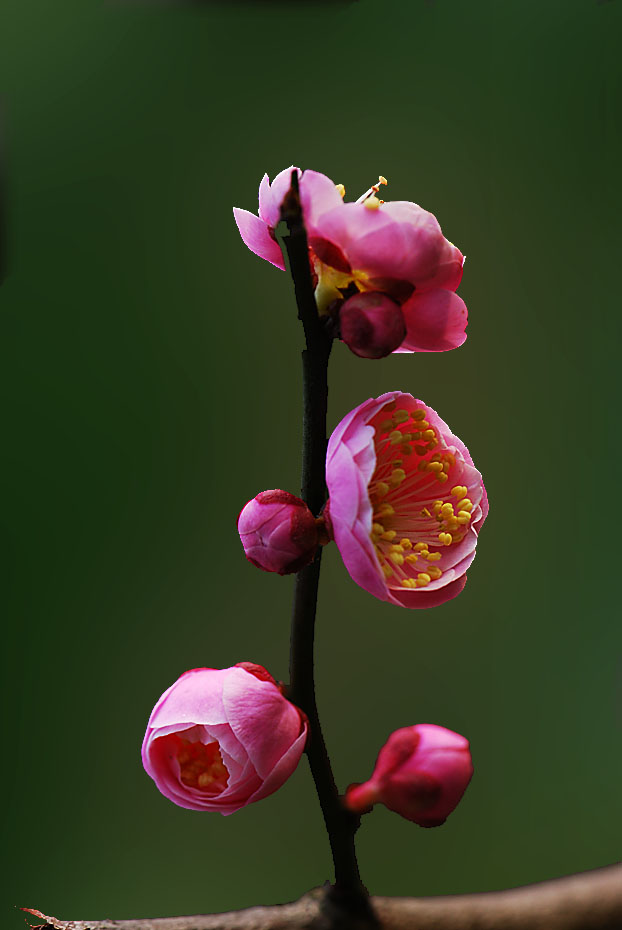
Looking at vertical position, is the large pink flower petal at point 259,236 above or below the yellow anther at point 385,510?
above

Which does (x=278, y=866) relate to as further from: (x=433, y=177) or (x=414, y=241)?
(x=433, y=177)

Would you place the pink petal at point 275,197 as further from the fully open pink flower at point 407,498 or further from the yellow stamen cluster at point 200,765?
the yellow stamen cluster at point 200,765

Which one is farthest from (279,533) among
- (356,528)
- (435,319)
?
(435,319)

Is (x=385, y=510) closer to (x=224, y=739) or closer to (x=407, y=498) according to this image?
(x=407, y=498)

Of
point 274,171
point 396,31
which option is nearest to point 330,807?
point 274,171

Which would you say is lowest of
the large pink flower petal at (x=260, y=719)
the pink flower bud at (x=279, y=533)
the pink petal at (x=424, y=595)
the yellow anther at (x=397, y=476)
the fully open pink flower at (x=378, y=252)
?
the large pink flower petal at (x=260, y=719)

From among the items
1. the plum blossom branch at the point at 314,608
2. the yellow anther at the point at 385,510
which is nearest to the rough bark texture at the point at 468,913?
the plum blossom branch at the point at 314,608

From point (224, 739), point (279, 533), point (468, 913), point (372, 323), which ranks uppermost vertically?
point (372, 323)
